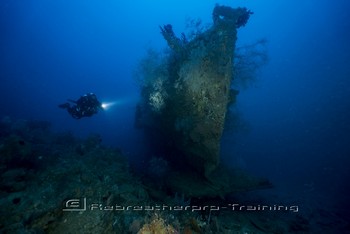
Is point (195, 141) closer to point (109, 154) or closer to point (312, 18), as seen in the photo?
point (109, 154)

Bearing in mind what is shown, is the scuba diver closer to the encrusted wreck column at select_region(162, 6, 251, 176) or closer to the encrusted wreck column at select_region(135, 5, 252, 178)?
the encrusted wreck column at select_region(135, 5, 252, 178)

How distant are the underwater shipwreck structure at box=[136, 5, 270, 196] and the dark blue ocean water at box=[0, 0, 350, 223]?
15.0 ft

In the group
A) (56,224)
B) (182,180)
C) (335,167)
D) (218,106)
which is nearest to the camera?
(56,224)

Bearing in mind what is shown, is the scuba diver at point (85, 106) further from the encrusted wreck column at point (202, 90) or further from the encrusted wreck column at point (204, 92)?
the encrusted wreck column at point (204, 92)

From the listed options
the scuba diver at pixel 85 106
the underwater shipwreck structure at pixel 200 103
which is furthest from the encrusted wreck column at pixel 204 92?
the scuba diver at pixel 85 106

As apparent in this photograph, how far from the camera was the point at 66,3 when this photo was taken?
13288cm

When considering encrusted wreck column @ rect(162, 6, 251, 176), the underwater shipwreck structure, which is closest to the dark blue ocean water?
the underwater shipwreck structure

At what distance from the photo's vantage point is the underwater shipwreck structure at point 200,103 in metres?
6.94

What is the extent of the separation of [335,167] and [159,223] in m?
20.7

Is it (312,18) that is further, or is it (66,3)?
(66,3)

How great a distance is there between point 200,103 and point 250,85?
513 cm

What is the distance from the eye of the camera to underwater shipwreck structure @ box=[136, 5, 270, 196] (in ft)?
22.8

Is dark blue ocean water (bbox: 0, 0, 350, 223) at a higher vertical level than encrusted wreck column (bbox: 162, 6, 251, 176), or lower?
higher

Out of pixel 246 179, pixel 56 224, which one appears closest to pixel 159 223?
pixel 56 224
